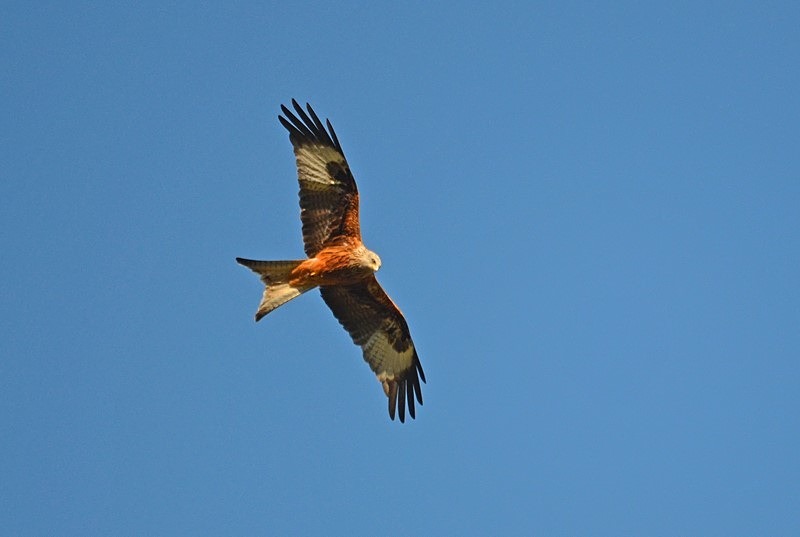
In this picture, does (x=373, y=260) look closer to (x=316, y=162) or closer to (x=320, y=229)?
(x=320, y=229)

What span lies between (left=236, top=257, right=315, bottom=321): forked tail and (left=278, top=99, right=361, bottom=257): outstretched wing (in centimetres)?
40

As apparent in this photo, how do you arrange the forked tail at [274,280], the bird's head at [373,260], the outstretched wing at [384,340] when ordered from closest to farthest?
the forked tail at [274,280]
the bird's head at [373,260]
the outstretched wing at [384,340]

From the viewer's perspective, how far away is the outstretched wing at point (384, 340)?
1379cm

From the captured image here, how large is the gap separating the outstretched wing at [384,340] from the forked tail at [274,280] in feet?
3.65

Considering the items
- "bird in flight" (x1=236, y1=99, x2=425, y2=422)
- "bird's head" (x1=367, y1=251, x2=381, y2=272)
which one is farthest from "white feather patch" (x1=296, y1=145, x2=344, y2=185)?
Answer: "bird's head" (x1=367, y1=251, x2=381, y2=272)

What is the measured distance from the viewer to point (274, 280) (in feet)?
41.6

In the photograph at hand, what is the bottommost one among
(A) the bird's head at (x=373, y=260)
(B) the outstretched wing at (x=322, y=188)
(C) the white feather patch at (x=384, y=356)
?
(C) the white feather patch at (x=384, y=356)

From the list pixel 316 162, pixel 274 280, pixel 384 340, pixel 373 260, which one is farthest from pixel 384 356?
pixel 316 162

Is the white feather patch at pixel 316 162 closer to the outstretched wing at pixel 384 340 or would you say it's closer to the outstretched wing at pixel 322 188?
the outstretched wing at pixel 322 188

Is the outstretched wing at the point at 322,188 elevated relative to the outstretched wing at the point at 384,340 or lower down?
elevated

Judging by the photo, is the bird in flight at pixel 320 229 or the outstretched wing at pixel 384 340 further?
the outstretched wing at pixel 384 340

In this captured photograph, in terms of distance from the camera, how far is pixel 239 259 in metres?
12.6

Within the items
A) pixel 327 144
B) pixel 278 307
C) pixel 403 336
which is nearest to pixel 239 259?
pixel 278 307

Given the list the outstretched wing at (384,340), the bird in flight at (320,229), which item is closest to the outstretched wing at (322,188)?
the bird in flight at (320,229)
